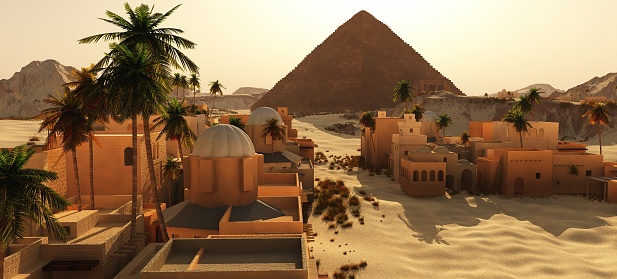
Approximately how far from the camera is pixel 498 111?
308ft

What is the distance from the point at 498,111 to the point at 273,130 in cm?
7192

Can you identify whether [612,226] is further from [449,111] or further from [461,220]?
[449,111]

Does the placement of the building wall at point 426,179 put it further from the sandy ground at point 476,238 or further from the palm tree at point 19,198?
the palm tree at point 19,198

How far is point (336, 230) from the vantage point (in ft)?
96.5

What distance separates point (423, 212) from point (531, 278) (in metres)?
12.2

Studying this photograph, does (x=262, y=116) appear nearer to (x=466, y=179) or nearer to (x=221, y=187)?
(x=221, y=187)

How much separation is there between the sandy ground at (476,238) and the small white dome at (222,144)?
794 cm

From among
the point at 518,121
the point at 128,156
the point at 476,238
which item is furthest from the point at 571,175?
the point at 128,156

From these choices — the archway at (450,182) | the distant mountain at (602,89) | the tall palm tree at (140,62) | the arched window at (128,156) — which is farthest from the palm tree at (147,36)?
the distant mountain at (602,89)

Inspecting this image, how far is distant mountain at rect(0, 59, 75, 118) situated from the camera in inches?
3390

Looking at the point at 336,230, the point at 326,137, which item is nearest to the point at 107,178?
the point at 336,230

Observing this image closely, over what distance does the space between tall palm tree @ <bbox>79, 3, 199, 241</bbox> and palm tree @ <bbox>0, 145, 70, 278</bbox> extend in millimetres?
5575

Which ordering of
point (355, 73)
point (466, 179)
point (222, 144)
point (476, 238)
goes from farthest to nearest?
point (355, 73) < point (466, 179) < point (476, 238) < point (222, 144)

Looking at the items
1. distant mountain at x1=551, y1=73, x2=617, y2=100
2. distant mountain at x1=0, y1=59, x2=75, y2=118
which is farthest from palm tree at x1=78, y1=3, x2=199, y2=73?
distant mountain at x1=551, y1=73, x2=617, y2=100
